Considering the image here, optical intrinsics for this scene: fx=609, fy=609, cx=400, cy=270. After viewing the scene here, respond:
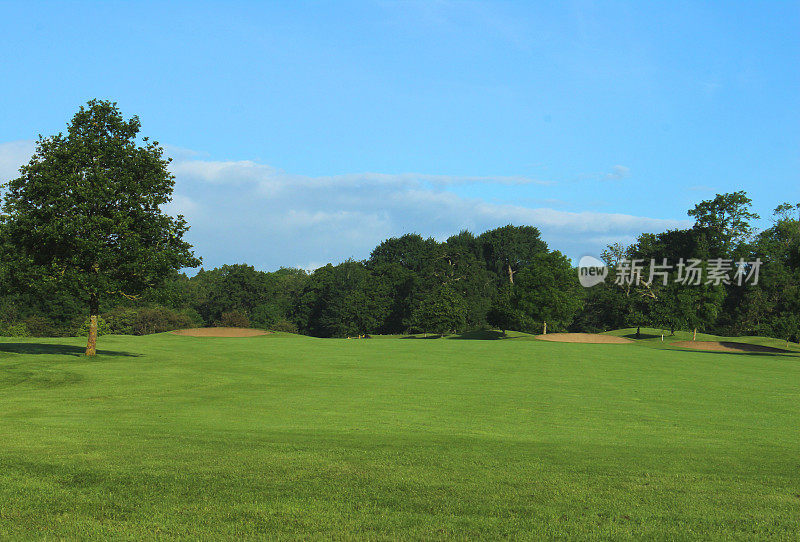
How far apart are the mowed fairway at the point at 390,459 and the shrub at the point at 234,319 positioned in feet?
271

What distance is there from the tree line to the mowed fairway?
26.4ft

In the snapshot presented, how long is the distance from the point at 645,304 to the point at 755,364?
172 feet

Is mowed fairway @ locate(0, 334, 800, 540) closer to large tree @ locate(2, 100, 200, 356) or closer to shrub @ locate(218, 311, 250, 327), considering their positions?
large tree @ locate(2, 100, 200, 356)

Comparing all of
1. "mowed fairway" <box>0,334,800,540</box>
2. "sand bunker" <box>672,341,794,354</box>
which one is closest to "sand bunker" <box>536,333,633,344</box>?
"sand bunker" <box>672,341,794,354</box>

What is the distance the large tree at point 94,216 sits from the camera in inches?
1291

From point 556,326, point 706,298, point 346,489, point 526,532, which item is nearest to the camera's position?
point 526,532

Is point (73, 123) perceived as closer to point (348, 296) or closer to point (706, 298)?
point (706, 298)

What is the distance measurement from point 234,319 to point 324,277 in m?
25.5

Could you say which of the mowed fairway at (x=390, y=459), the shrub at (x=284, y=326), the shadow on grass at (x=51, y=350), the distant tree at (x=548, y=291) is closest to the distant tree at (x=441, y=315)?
the distant tree at (x=548, y=291)

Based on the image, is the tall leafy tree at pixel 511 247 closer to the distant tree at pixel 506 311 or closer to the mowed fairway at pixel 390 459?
the distant tree at pixel 506 311

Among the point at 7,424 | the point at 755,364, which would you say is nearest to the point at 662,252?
the point at 755,364

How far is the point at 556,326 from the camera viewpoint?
8219cm

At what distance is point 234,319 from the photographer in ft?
365

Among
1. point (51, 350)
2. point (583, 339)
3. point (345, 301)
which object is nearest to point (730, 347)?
point (583, 339)
